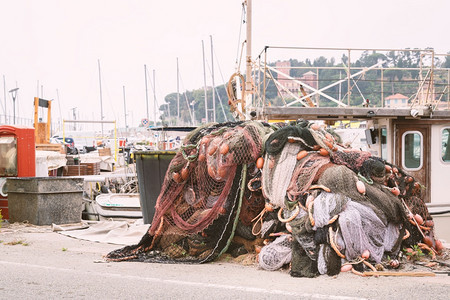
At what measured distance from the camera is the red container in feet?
38.9

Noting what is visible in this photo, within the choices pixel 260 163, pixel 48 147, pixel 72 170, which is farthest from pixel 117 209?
pixel 260 163

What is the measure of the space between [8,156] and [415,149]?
908cm

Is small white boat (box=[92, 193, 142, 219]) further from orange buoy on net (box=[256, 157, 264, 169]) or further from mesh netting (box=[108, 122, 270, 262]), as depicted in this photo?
orange buoy on net (box=[256, 157, 264, 169])

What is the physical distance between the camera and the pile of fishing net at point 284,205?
6.54 metres

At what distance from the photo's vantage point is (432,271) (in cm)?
654

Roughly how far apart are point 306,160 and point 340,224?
1145 mm

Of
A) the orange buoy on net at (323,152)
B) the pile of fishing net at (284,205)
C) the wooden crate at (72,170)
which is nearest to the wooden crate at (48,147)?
the wooden crate at (72,170)

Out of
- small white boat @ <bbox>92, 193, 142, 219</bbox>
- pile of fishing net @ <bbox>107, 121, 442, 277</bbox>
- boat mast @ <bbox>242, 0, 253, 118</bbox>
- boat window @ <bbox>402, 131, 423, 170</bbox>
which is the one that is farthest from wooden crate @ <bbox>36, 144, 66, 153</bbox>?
boat window @ <bbox>402, 131, 423, 170</bbox>

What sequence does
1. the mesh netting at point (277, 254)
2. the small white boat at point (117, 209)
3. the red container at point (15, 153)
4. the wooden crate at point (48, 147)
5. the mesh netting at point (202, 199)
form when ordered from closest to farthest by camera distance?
the mesh netting at point (277, 254)
the mesh netting at point (202, 199)
the red container at point (15, 153)
the small white boat at point (117, 209)
the wooden crate at point (48, 147)

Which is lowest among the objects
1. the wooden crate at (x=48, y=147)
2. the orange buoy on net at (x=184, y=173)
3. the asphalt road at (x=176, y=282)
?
the asphalt road at (x=176, y=282)

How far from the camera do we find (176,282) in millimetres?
6012

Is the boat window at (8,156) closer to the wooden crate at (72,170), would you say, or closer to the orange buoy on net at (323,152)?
the wooden crate at (72,170)

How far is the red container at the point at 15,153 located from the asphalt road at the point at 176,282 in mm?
4673

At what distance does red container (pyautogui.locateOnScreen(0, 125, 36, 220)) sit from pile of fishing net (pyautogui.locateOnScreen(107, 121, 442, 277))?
511cm
